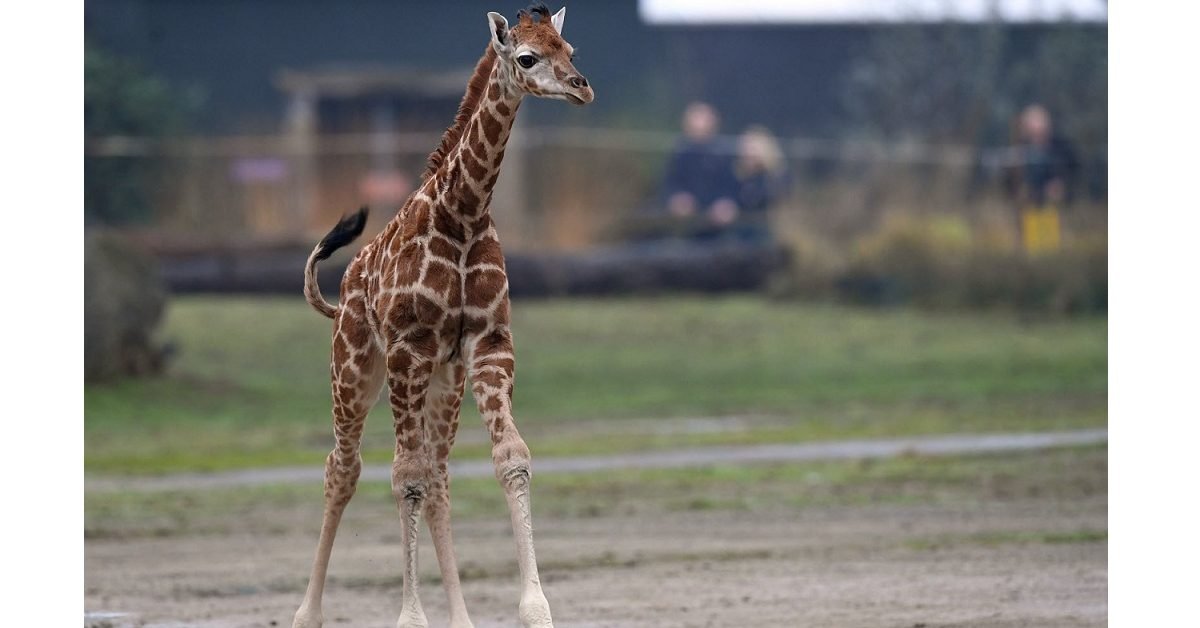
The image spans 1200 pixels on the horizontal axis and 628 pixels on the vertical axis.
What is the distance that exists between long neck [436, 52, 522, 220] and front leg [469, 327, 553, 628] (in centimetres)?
53

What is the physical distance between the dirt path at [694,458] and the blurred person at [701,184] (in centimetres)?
1164

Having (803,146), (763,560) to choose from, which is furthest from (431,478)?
(803,146)

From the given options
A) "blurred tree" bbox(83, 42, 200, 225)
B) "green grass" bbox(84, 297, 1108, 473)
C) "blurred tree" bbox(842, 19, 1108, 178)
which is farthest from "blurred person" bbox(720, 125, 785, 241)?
"blurred tree" bbox(83, 42, 200, 225)

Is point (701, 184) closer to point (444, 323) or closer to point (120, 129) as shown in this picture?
point (120, 129)

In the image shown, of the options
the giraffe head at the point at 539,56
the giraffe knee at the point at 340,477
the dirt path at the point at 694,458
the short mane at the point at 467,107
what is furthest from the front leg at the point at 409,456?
the dirt path at the point at 694,458

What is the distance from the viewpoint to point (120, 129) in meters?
27.0

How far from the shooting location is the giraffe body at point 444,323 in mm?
7168

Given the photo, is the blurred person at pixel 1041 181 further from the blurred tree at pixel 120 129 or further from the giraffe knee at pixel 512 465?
the giraffe knee at pixel 512 465

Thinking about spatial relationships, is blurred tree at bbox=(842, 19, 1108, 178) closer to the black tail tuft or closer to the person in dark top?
the person in dark top

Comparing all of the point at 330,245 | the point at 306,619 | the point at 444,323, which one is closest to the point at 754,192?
the point at 330,245

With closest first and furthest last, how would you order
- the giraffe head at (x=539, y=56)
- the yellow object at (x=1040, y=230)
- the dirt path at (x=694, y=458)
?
the giraffe head at (x=539, y=56) < the dirt path at (x=694, y=458) < the yellow object at (x=1040, y=230)

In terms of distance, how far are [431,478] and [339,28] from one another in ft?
88.3

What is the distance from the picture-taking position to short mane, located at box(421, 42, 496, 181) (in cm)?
760

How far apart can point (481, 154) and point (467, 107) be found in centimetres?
33
